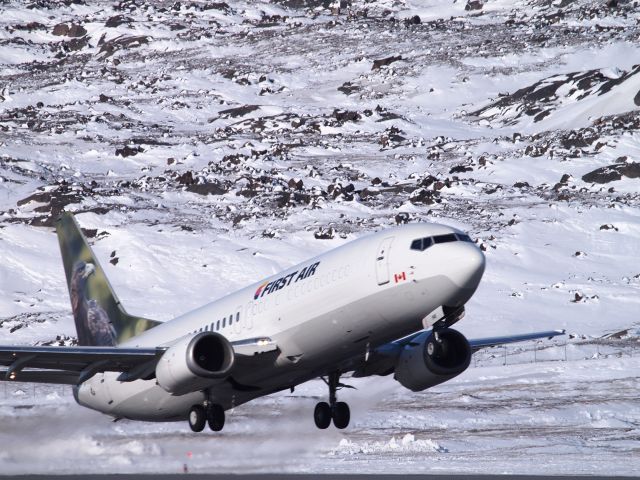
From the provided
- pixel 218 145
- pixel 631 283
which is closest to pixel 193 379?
pixel 631 283

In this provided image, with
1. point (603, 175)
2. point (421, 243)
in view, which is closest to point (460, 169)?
point (603, 175)

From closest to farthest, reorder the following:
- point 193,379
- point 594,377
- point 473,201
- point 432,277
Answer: point 432,277 < point 193,379 < point 594,377 < point 473,201

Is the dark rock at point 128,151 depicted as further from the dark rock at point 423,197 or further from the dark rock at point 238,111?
the dark rock at point 423,197

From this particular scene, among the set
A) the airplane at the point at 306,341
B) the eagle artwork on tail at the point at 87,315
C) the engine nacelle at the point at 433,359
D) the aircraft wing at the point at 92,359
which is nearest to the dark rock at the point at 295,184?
the eagle artwork on tail at the point at 87,315

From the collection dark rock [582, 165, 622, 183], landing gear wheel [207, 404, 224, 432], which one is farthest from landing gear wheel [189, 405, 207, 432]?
dark rock [582, 165, 622, 183]

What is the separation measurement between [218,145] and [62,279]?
197 feet

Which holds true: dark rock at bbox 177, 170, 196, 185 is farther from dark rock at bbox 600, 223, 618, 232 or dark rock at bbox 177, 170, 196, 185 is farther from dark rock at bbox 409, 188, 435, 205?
dark rock at bbox 600, 223, 618, 232

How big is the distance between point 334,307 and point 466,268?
17.4ft

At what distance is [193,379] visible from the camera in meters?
43.0

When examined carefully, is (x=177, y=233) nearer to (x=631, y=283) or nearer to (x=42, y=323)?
(x=42, y=323)

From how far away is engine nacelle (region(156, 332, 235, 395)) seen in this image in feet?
140

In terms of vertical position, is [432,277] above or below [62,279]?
above

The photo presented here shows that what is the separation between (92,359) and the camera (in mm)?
46156

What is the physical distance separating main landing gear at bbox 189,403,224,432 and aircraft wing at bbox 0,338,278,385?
2.32 m
